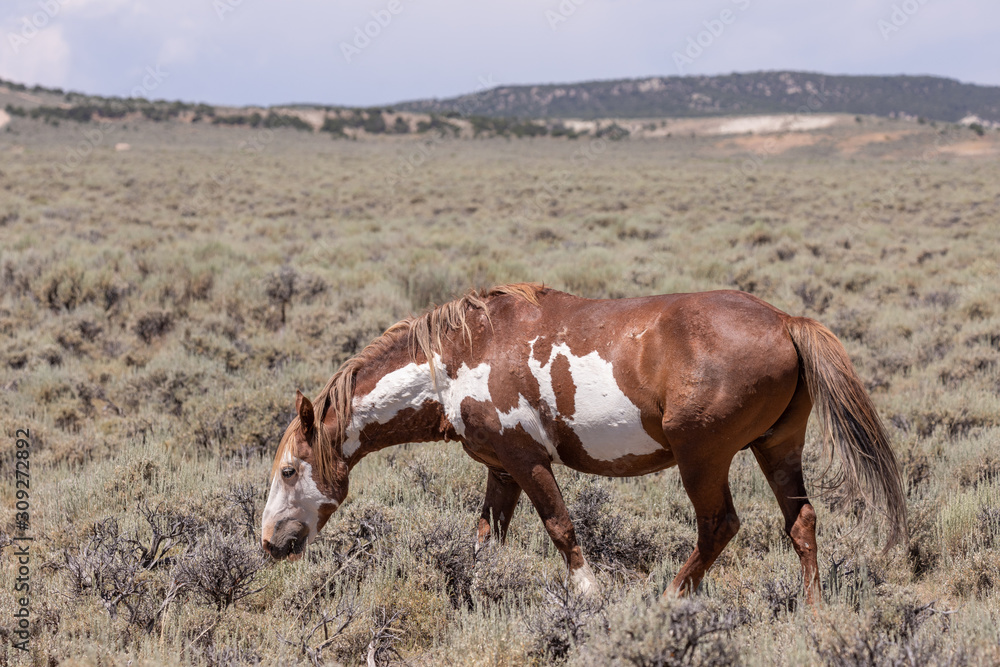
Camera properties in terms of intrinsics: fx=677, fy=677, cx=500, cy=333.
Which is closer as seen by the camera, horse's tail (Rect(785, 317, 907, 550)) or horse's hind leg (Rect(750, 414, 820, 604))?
horse's tail (Rect(785, 317, 907, 550))

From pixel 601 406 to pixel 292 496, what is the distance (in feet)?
5.43

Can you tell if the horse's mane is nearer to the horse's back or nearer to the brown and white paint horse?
the brown and white paint horse

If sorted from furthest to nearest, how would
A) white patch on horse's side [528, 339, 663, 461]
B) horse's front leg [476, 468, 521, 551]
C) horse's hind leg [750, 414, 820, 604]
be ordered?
horse's front leg [476, 468, 521, 551], horse's hind leg [750, 414, 820, 604], white patch on horse's side [528, 339, 663, 461]

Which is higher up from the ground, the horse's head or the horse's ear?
the horse's ear

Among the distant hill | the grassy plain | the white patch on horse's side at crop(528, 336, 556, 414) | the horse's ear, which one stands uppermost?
the distant hill

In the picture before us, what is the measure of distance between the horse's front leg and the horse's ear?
39.6 inches

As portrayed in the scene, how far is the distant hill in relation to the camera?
117375 mm

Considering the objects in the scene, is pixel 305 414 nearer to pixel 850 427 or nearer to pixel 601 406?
pixel 601 406

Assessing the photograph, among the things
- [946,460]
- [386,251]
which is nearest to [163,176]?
[386,251]

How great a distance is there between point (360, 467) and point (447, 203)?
18.9 meters

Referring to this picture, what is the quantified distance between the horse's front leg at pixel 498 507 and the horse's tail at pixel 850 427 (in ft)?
5.36

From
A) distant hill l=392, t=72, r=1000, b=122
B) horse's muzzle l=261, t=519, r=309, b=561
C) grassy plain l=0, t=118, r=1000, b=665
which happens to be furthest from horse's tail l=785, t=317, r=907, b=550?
distant hill l=392, t=72, r=1000, b=122

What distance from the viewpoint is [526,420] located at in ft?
10.6

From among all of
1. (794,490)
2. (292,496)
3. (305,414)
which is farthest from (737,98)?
(292,496)
